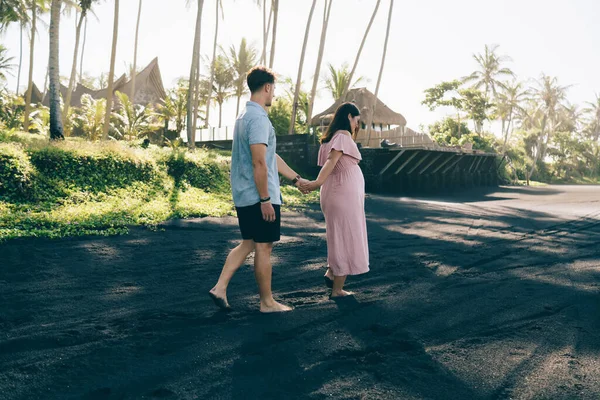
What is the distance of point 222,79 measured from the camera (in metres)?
40.3

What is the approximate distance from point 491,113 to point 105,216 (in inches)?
1919

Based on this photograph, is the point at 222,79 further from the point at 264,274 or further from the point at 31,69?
the point at 264,274

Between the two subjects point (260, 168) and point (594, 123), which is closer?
point (260, 168)

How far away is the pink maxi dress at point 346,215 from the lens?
183 inches

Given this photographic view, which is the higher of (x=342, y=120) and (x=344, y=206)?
(x=342, y=120)

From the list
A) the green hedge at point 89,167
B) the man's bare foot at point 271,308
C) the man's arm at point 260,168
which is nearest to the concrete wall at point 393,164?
the green hedge at point 89,167

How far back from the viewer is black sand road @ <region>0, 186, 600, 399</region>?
111 inches

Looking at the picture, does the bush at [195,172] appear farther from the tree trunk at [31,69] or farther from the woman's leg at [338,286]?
the tree trunk at [31,69]

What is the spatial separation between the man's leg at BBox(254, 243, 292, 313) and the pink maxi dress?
74 centimetres

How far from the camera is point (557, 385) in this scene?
2.84 metres

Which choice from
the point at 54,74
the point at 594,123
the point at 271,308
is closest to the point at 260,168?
the point at 271,308

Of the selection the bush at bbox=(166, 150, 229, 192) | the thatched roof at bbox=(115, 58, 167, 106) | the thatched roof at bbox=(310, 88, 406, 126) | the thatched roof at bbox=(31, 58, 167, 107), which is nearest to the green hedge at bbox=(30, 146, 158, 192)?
the bush at bbox=(166, 150, 229, 192)

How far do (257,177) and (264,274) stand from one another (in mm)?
816

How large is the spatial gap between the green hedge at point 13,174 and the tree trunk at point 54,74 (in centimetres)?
398
